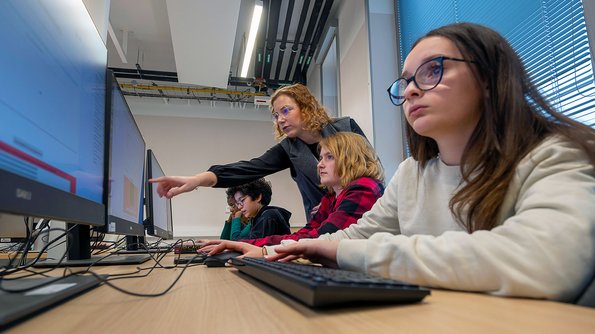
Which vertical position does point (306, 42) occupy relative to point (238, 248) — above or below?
above

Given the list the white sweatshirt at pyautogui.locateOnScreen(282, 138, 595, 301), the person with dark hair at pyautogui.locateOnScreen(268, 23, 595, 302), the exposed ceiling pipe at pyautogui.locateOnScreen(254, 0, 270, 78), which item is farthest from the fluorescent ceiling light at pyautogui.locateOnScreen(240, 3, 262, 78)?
the white sweatshirt at pyautogui.locateOnScreen(282, 138, 595, 301)

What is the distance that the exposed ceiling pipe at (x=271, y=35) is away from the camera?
11.9ft

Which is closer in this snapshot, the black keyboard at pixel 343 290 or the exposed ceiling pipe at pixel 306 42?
the black keyboard at pixel 343 290

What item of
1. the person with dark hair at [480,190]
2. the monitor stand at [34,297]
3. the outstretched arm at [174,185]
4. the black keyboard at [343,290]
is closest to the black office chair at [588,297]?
the person with dark hair at [480,190]

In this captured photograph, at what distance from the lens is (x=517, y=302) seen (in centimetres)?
42

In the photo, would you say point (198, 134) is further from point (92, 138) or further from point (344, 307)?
point (344, 307)

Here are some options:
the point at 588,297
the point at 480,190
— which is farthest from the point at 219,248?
the point at 588,297

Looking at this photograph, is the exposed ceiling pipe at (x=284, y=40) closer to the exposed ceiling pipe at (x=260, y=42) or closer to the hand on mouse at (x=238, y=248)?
the exposed ceiling pipe at (x=260, y=42)

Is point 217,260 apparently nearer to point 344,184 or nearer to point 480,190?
point 480,190

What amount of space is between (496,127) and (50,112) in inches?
32.5

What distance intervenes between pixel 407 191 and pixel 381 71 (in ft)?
6.82

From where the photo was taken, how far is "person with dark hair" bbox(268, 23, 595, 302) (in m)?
0.46

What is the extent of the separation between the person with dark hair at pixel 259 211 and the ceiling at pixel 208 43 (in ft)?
4.84

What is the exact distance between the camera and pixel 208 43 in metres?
3.54
